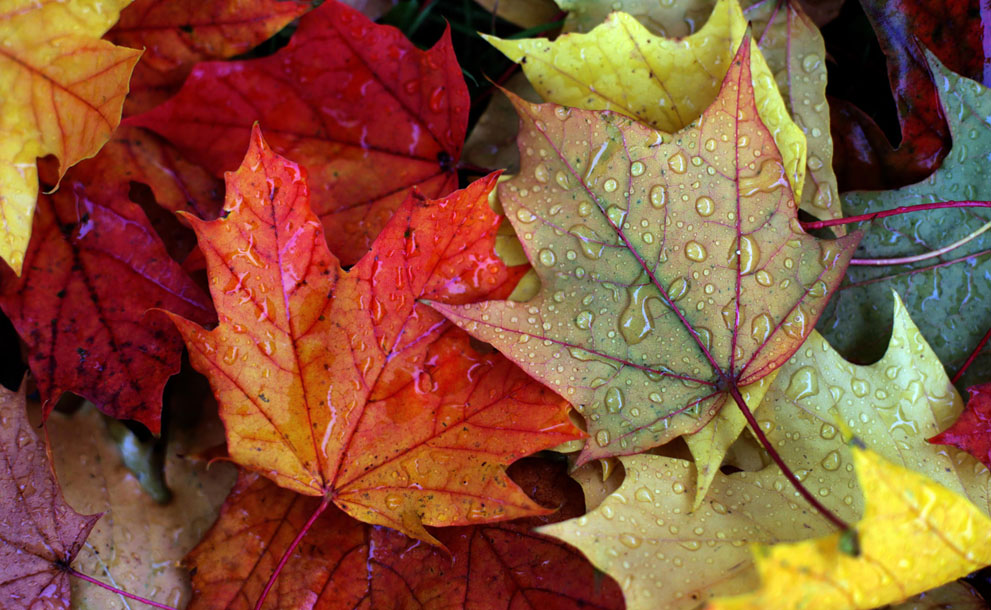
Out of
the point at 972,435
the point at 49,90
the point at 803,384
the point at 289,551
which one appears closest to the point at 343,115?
the point at 49,90

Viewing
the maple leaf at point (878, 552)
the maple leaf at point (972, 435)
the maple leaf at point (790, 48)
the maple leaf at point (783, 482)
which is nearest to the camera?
the maple leaf at point (878, 552)

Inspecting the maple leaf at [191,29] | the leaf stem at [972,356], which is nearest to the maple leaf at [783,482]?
the leaf stem at [972,356]

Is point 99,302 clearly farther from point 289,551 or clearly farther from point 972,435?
point 972,435

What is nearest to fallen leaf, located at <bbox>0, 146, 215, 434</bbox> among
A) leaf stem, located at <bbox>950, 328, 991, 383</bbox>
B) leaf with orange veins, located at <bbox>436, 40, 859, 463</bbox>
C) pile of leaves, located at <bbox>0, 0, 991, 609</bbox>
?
pile of leaves, located at <bbox>0, 0, 991, 609</bbox>

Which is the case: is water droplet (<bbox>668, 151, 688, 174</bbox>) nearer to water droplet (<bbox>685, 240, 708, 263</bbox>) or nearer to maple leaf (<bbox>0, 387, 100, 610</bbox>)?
water droplet (<bbox>685, 240, 708, 263</bbox>)

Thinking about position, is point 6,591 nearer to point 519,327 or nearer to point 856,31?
point 519,327

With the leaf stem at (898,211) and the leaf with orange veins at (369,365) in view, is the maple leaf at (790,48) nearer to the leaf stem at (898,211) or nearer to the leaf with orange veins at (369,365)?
the leaf stem at (898,211)

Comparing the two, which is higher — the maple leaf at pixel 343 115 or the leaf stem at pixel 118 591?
the maple leaf at pixel 343 115
